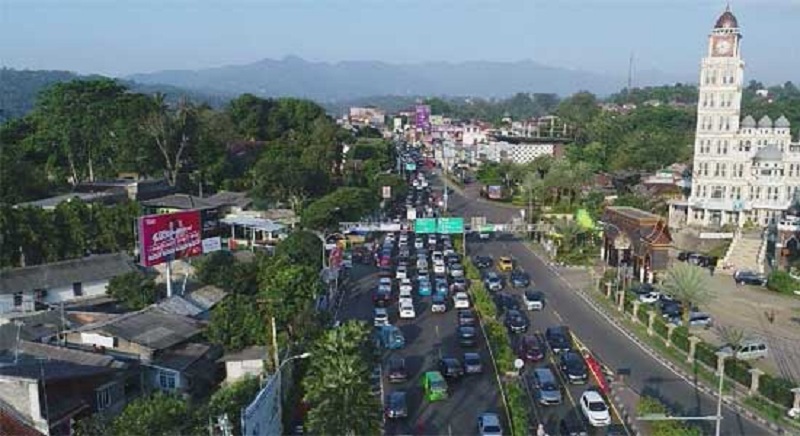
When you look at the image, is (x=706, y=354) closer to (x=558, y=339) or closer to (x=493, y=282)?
(x=558, y=339)

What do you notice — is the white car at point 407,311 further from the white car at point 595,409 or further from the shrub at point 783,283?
the shrub at point 783,283

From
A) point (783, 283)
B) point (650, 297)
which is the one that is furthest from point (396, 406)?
point (783, 283)

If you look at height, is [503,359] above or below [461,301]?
above

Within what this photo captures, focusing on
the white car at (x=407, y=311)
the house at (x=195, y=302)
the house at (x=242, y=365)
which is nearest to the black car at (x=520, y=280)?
the white car at (x=407, y=311)

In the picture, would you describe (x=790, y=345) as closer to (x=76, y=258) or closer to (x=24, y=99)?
(x=76, y=258)

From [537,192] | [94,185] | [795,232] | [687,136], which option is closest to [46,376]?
[94,185]

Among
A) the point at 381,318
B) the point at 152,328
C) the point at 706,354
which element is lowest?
the point at 381,318
